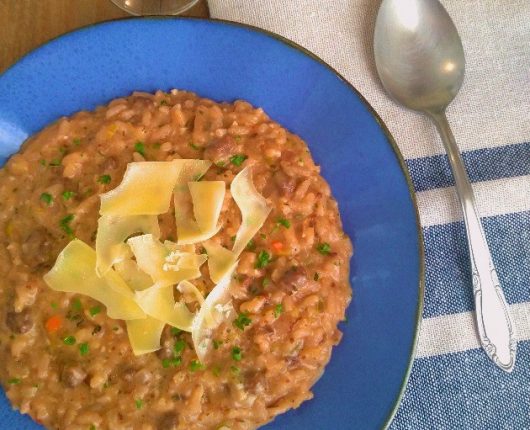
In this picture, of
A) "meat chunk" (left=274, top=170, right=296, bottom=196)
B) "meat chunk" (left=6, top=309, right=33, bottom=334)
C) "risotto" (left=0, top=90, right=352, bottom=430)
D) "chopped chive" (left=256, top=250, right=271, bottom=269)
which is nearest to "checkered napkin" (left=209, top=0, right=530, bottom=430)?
"risotto" (left=0, top=90, right=352, bottom=430)

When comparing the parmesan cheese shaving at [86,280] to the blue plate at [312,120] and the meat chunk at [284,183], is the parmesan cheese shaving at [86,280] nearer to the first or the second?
the blue plate at [312,120]

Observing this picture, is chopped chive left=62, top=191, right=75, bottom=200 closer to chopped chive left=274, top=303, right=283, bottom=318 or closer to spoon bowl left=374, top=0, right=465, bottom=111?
chopped chive left=274, top=303, right=283, bottom=318

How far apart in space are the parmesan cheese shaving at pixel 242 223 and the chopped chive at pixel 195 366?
1.12 ft

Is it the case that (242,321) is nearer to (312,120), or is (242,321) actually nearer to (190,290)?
(190,290)

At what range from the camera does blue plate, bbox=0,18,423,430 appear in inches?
96.3

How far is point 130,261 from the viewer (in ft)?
7.55

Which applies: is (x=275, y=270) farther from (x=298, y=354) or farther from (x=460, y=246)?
(x=460, y=246)

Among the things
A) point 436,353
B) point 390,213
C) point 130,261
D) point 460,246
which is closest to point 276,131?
point 390,213

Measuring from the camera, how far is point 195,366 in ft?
7.52

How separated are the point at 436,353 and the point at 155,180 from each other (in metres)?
1.50

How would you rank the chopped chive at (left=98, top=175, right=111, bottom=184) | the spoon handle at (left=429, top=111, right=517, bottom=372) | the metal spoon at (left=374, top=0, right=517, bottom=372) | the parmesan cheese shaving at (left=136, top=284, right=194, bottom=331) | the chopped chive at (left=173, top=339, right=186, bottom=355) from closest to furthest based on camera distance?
the parmesan cheese shaving at (left=136, top=284, right=194, bottom=331) < the chopped chive at (left=173, top=339, right=186, bottom=355) < the chopped chive at (left=98, top=175, right=111, bottom=184) < the spoon handle at (left=429, top=111, right=517, bottom=372) < the metal spoon at (left=374, top=0, right=517, bottom=372)

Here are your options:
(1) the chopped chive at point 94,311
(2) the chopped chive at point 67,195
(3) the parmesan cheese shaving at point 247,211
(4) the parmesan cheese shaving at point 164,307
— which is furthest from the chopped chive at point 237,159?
(1) the chopped chive at point 94,311

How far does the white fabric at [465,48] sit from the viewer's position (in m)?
2.85

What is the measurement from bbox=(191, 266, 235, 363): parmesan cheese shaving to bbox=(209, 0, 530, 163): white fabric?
1.16 m
